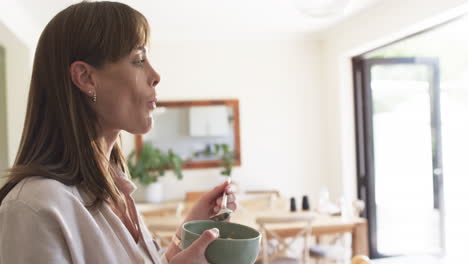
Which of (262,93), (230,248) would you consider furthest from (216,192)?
(262,93)

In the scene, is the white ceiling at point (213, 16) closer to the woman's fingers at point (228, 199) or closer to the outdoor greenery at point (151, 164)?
the outdoor greenery at point (151, 164)

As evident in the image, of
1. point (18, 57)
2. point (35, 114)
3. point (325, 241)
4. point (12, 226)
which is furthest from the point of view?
point (325, 241)

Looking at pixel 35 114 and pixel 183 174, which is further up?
pixel 35 114

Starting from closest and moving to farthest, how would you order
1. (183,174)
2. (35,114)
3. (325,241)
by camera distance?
(35,114) < (325,241) < (183,174)

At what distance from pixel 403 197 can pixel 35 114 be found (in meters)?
4.13

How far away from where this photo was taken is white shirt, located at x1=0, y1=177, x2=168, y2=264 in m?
0.58

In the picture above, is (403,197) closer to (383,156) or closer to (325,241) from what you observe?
(383,156)

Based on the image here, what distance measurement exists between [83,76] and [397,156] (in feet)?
12.9

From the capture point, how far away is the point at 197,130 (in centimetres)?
433

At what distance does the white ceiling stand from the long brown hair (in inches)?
96.0

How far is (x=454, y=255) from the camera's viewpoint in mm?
4078

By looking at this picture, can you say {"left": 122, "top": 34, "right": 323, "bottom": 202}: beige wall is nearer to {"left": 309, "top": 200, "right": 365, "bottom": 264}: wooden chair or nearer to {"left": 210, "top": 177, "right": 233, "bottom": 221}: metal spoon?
{"left": 309, "top": 200, "right": 365, "bottom": 264}: wooden chair

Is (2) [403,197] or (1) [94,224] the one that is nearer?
(1) [94,224]

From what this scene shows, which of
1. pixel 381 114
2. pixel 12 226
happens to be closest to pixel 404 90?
pixel 381 114
